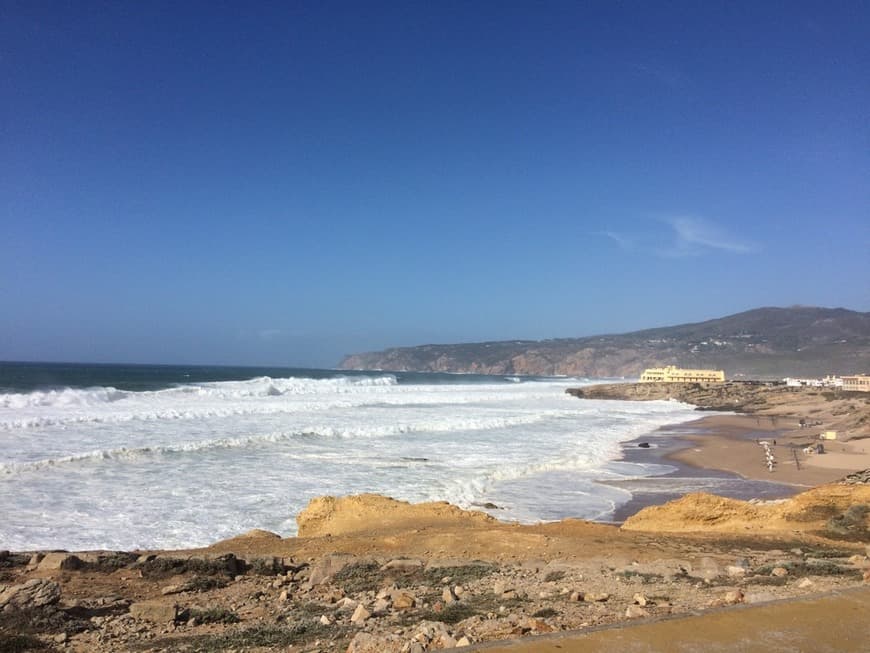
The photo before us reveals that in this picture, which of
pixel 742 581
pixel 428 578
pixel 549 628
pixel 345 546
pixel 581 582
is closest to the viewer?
pixel 549 628

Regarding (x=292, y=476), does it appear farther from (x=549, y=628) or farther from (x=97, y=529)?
(x=549, y=628)

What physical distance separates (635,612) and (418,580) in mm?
3191

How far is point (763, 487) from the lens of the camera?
17.4 m

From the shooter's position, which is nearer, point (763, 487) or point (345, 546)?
point (345, 546)

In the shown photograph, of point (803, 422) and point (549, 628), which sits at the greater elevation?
point (549, 628)

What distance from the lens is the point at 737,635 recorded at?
3.51 m

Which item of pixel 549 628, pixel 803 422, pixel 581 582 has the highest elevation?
pixel 549 628

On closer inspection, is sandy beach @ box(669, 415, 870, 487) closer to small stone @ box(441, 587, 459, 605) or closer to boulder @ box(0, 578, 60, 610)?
small stone @ box(441, 587, 459, 605)

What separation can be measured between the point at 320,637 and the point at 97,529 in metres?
8.30

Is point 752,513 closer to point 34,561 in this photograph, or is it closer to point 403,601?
point 403,601

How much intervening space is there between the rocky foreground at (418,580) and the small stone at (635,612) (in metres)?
0.03

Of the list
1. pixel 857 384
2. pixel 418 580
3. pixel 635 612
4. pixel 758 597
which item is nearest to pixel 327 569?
pixel 418 580

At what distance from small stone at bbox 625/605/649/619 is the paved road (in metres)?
0.97

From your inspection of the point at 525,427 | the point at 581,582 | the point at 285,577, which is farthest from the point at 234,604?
the point at 525,427
